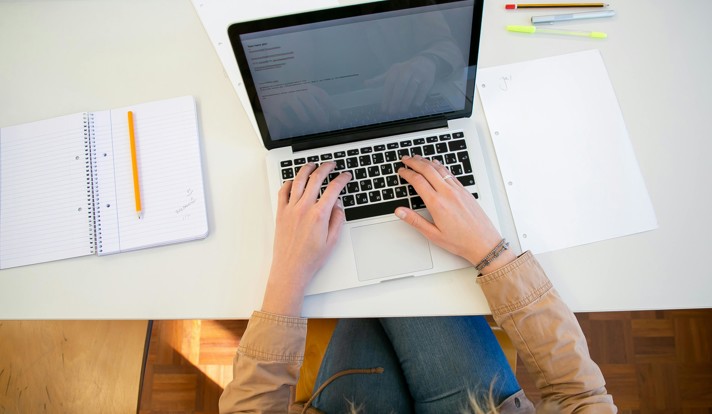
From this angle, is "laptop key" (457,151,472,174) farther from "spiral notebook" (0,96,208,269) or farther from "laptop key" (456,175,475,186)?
"spiral notebook" (0,96,208,269)

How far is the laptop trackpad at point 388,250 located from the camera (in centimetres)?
65

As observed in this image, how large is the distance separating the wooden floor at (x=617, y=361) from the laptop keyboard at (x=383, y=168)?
2.47 ft

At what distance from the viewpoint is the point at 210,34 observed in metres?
0.78

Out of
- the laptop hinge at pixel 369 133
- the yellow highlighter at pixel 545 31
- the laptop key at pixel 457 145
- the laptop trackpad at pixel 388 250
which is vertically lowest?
the laptop trackpad at pixel 388 250

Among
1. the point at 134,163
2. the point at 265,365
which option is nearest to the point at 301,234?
the point at 265,365

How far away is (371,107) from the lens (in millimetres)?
651

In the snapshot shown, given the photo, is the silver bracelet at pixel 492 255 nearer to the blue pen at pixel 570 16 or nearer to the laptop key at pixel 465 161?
the laptop key at pixel 465 161

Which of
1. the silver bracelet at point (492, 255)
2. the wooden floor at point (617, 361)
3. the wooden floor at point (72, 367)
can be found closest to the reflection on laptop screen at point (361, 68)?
the silver bracelet at point (492, 255)

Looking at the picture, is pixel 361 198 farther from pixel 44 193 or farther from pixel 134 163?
pixel 44 193

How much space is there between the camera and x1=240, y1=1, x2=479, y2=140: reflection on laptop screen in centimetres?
52

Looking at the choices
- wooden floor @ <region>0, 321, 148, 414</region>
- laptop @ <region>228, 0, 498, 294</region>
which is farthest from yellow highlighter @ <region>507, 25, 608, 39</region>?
wooden floor @ <region>0, 321, 148, 414</region>

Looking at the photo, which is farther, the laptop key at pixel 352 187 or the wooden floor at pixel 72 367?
the wooden floor at pixel 72 367

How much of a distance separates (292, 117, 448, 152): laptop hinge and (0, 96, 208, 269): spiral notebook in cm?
20

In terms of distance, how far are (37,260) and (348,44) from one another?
617 millimetres
